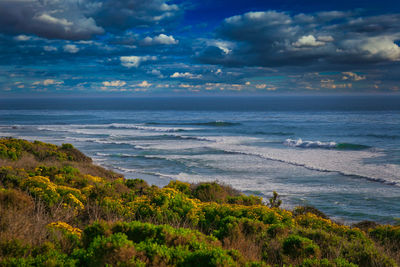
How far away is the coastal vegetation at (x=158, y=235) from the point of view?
3.80 metres

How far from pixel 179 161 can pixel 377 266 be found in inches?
801

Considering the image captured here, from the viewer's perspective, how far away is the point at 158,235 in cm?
460

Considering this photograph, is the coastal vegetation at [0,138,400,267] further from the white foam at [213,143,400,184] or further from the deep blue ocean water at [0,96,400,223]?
the white foam at [213,143,400,184]

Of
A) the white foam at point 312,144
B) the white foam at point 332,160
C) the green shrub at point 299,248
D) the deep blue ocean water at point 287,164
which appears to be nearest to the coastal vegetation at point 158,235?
the green shrub at point 299,248

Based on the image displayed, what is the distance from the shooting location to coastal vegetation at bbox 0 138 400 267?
3805 mm

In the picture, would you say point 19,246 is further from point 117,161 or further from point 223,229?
point 117,161

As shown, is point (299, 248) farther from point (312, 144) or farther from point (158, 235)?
point (312, 144)

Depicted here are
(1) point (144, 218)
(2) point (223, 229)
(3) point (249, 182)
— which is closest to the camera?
(2) point (223, 229)

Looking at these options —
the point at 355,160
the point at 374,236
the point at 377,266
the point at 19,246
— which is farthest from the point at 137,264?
the point at 355,160

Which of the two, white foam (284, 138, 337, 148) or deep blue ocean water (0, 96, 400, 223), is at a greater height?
white foam (284, 138, 337, 148)

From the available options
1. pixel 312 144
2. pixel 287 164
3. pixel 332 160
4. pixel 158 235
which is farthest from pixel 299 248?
pixel 312 144

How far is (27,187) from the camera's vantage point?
24.9 ft

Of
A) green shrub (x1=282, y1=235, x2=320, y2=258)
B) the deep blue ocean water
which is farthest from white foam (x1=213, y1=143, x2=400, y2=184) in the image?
green shrub (x1=282, y1=235, x2=320, y2=258)

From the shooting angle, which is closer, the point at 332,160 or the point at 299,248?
the point at 299,248
